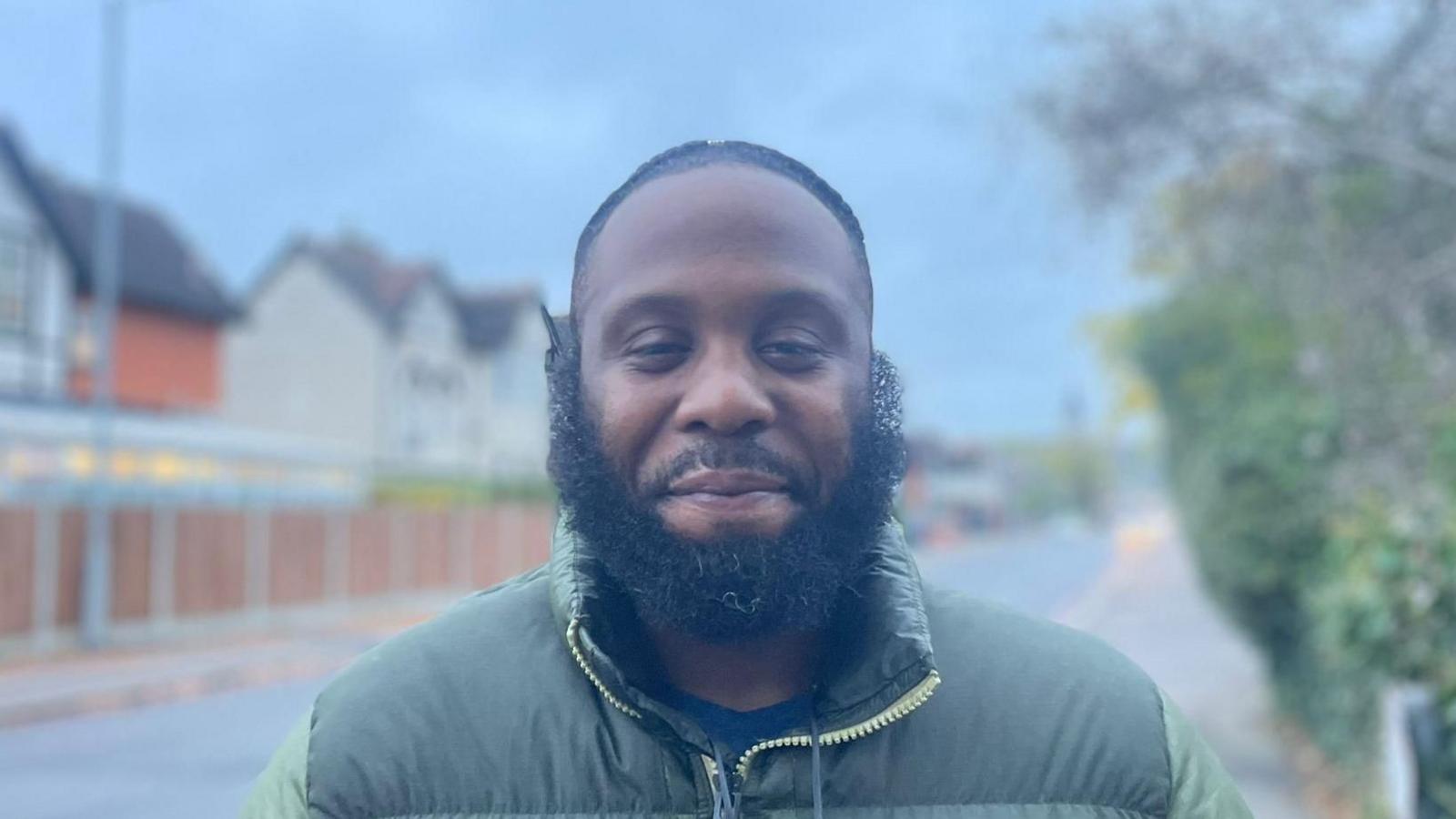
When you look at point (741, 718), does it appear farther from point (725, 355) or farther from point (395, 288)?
point (395, 288)

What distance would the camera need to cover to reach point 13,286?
2355 cm

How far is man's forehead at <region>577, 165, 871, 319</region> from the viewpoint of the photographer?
1604 millimetres

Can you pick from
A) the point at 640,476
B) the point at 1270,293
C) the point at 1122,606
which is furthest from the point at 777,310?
the point at 1122,606

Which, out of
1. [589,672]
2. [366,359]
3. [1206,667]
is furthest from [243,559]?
[589,672]

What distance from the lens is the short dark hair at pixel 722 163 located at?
167cm

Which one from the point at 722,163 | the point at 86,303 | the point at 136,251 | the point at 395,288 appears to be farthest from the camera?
the point at 395,288

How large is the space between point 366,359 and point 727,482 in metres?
39.0

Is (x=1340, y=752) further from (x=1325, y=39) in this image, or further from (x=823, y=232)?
(x=823, y=232)

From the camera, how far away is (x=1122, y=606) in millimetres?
23406

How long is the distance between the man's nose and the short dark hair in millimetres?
227

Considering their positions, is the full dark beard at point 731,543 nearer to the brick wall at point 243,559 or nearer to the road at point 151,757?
the road at point 151,757

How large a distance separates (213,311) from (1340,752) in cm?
2502

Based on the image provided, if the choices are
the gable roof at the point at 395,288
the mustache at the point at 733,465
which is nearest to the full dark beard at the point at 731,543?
the mustache at the point at 733,465

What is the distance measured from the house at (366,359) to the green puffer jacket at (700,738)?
35347mm
